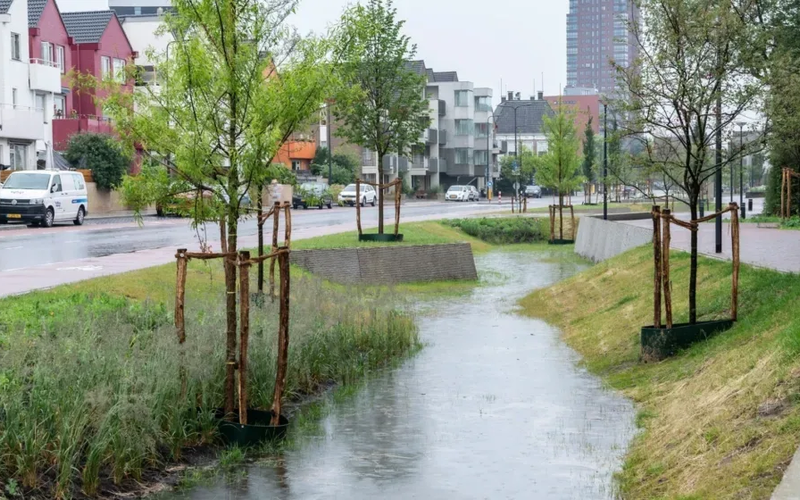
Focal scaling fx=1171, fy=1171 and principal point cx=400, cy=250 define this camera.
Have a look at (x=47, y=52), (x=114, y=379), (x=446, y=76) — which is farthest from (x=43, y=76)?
(x=446, y=76)

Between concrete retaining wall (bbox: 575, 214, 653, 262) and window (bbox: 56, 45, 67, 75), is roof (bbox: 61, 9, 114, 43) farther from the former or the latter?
concrete retaining wall (bbox: 575, 214, 653, 262)

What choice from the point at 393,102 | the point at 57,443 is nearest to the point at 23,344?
the point at 57,443

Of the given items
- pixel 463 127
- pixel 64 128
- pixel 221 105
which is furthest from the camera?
pixel 463 127

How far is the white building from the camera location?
181 feet

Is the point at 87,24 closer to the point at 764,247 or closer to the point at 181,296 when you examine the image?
the point at 764,247

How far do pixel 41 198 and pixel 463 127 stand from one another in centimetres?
9009

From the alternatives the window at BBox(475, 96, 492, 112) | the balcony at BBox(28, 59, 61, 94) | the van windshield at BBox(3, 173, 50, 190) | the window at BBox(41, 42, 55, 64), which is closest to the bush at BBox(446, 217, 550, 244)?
the van windshield at BBox(3, 173, 50, 190)

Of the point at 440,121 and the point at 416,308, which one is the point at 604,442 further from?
the point at 440,121

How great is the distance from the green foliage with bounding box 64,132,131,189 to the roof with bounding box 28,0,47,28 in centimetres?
814

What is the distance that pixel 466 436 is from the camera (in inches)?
468

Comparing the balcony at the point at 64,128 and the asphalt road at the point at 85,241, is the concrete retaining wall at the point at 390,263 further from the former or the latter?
the balcony at the point at 64,128

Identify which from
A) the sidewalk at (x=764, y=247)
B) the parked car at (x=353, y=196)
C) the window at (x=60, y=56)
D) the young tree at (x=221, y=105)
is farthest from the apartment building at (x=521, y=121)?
the young tree at (x=221, y=105)

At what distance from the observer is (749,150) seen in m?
15.5

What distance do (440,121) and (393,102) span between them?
318ft
